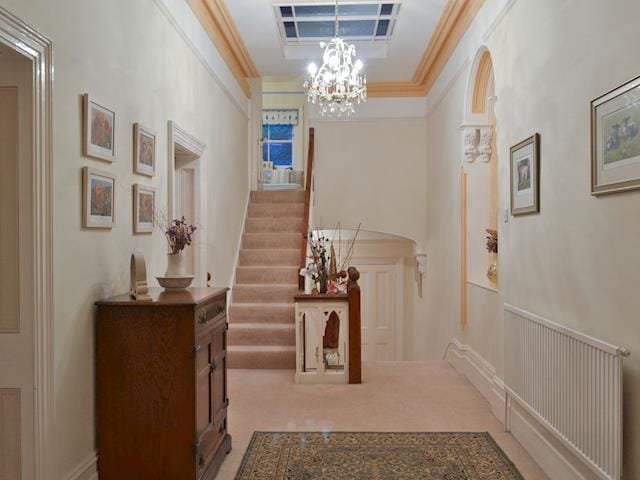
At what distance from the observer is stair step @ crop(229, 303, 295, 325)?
6.82 m

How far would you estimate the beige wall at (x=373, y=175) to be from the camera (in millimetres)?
8875

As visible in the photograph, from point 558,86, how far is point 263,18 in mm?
3857

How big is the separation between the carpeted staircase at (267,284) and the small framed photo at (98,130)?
340 centimetres

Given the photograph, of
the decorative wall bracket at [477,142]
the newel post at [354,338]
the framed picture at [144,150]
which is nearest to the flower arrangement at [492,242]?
the decorative wall bracket at [477,142]

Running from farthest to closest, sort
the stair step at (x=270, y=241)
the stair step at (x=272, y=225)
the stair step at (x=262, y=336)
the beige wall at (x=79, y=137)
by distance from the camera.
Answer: the stair step at (x=272, y=225), the stair step at (x=270, y=241), the stair step at (x=262, y=336), the beige wall at (x=79, y=137)

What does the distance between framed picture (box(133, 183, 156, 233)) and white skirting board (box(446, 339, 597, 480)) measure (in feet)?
9.79

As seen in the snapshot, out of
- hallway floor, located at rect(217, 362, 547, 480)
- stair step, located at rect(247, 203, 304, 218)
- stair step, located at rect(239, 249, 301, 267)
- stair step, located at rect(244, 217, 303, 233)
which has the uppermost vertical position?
stair step, located at rect(247, 203, 304, 218)

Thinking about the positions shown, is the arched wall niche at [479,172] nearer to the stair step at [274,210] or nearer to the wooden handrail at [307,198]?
the wooden handrail at [307,198]

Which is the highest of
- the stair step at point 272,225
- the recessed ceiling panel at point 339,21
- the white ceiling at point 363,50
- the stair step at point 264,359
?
the recessed ceiling panel at point 339,21

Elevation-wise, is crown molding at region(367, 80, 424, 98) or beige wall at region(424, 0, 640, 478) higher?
crown molding at region(367, 80, 424, 98)

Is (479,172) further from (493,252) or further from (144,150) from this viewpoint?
(144,150)

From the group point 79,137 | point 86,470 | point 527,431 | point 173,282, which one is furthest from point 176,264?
point 527,431

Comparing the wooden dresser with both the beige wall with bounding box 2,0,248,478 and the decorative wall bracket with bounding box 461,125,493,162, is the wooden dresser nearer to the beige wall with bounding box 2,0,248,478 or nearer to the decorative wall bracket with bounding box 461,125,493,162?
the beige wall with bounding box 2,0,248,478

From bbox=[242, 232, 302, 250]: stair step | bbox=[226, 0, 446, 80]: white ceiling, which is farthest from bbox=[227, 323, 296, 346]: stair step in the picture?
bbox=[226, 0, 446, 80]: white ceiling
